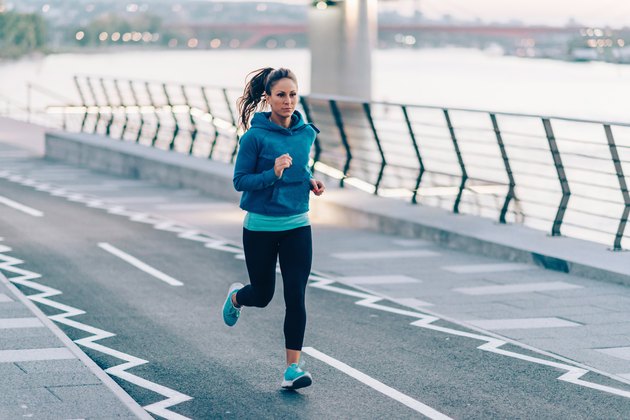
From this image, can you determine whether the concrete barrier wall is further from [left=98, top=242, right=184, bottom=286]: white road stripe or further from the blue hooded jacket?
the blue hooded jacket

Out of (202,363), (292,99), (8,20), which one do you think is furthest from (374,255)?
(8,20)

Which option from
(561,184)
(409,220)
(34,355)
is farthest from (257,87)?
(409,220)

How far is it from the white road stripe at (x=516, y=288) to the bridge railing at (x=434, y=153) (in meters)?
1.18

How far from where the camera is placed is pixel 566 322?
9609 mm

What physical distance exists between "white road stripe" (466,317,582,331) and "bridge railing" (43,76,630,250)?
200 cm

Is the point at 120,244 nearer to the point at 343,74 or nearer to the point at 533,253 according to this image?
the point at 533,253

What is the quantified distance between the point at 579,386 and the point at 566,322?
2097mm

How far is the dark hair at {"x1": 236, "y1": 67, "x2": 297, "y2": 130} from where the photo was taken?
7.14 metres

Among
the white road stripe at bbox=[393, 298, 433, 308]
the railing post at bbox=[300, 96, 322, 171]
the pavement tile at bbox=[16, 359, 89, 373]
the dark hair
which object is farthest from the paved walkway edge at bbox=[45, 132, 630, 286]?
the pavement tile at bbox=[16, 359, 89, 373]

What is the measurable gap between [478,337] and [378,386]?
1.76 metres

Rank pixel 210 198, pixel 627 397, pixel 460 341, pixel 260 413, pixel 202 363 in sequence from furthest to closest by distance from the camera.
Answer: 1. pixel 210 198
2. pixel 460 341
3. pixel 202 363
4. pixel 627 397
5. pixel 260 413

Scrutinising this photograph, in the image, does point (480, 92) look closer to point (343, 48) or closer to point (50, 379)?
point (343, 48)

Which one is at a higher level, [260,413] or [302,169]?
[302,169]

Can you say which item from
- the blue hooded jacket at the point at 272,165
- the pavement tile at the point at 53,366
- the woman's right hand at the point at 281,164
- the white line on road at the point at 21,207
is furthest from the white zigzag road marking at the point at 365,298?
the woman's right hand at the point at 281,164
